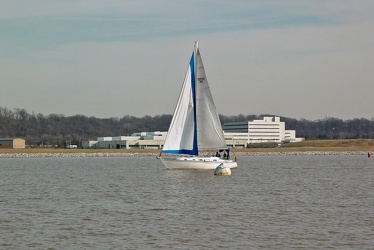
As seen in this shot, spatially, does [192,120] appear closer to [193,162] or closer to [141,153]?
[193,162]

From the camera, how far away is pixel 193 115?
66500 millimetres

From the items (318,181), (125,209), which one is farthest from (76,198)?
(318,181)

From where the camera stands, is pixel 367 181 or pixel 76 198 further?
pixel 367 181

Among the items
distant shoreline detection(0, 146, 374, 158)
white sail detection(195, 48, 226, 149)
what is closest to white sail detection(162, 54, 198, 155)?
white sail detection(195, 48, 226, 149)

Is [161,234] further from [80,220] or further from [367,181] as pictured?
[367,181]

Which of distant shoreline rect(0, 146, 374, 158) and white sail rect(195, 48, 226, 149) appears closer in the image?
white sail rect(195, 48, 226, 149)

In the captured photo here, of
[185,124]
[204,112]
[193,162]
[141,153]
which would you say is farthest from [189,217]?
[141,153]

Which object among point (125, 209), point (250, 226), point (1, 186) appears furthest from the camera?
point (1, 186)

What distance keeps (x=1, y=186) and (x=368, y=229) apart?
113 ft

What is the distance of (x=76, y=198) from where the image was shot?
42000 mm

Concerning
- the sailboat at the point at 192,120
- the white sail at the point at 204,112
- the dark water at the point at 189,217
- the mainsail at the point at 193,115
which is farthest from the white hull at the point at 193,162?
the dark water at the point at 189,217

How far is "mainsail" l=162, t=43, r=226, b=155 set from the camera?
6625 centimetres

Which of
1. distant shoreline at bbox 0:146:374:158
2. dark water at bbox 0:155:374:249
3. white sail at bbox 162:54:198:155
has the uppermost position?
white sail at bbox 162:54:198:155

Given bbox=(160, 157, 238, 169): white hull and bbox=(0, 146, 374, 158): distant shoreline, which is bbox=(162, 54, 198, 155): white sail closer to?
bbox=(160, 157, 238, 169): white hull
